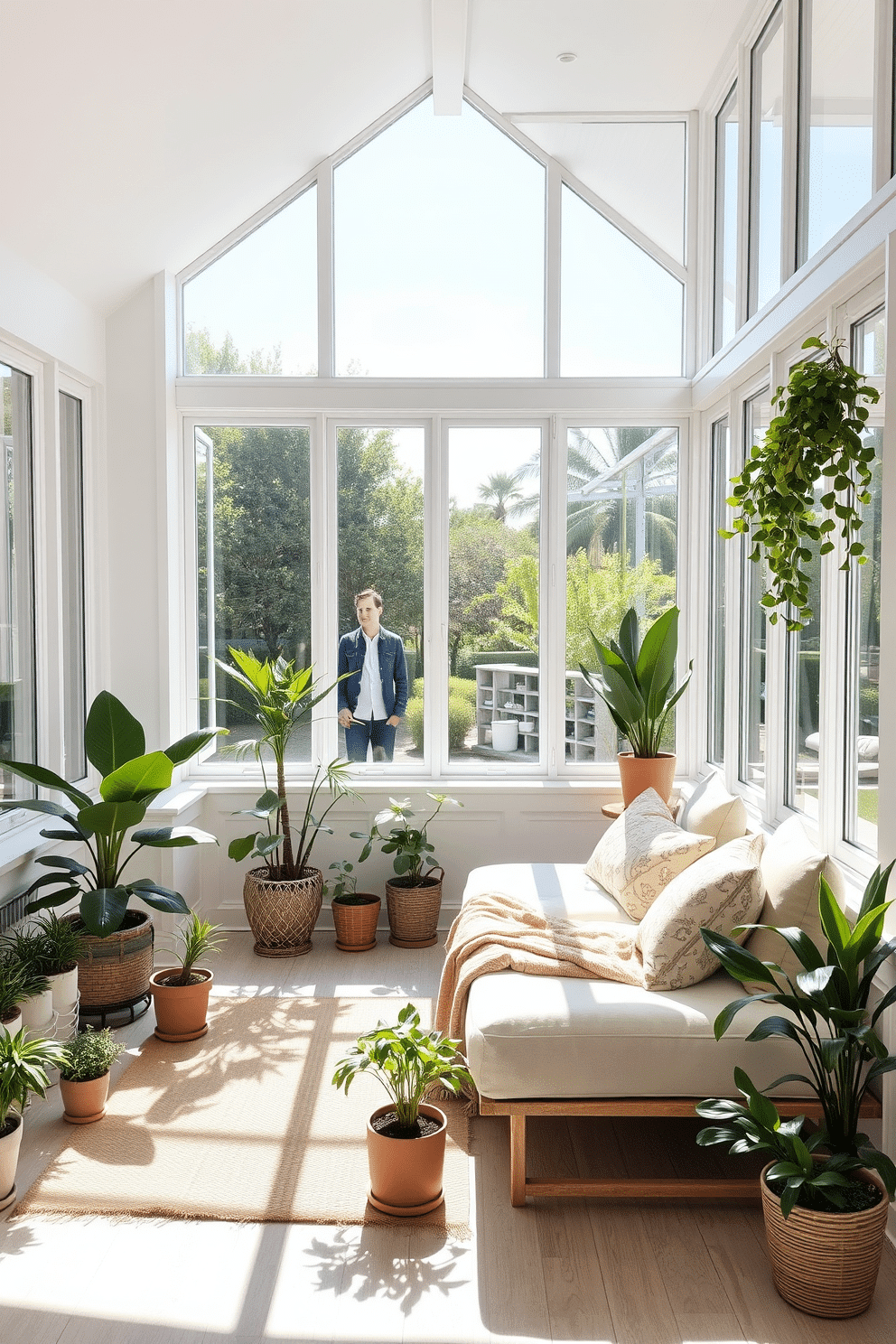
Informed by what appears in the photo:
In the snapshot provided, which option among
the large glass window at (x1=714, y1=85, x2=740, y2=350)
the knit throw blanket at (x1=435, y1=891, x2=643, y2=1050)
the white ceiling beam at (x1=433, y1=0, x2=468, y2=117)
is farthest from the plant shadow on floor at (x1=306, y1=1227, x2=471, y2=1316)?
the white ceiling beam at (x1=433, y1=0, x2=468, y2=117)

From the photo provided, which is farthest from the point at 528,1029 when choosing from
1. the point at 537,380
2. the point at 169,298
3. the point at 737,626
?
the point at 169,298

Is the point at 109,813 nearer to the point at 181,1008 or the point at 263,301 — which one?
the point at 181,1008

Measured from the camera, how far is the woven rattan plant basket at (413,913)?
4711 millimetres

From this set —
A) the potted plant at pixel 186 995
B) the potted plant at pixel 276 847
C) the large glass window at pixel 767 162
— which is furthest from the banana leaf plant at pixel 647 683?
the potted plant at pixel 186 995

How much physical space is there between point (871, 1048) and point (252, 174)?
4320 mm

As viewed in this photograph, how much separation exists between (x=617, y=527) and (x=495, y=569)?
0.64 metres

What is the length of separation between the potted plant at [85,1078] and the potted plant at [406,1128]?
89cm

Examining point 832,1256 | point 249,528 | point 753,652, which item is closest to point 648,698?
point 753,652

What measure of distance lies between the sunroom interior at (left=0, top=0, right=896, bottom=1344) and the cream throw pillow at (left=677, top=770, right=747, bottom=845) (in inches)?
7.8

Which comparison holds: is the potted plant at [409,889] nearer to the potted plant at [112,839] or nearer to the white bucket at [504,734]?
the white bucket at [504,734]

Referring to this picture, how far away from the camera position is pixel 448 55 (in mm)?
4367

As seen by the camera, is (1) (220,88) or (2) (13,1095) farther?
(1) (220,88)

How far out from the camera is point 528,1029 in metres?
2.69

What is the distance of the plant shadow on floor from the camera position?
2.33 m
